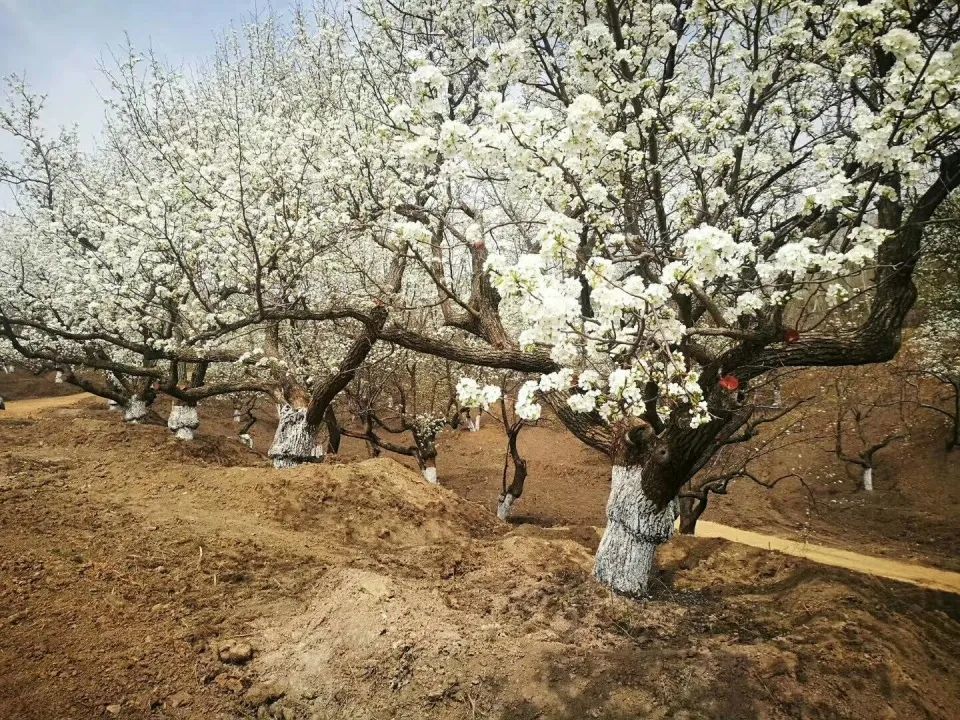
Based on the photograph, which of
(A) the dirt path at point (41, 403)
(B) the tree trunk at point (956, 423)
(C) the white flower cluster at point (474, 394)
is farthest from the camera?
(A) the dirt path at point (41, 403)

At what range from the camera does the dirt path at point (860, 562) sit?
7936 millimetres

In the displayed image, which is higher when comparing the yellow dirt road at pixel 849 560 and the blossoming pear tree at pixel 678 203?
the blossoming pear tree at pixel 678 203

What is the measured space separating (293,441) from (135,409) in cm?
672

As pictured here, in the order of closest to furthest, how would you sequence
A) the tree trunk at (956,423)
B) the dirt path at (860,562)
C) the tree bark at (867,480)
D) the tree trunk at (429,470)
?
the dirt path at (860,562) < the tree trunk at (429,470) < the tree trunk at (956,423) < the tree bark at (867,480)

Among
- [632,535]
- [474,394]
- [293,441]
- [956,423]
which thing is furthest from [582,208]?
[956,423]

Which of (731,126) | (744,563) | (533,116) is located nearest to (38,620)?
(533,116)

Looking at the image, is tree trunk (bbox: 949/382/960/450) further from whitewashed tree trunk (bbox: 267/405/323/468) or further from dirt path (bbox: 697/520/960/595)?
whitewashed tree trunk (bbox: 267/405/323/468)

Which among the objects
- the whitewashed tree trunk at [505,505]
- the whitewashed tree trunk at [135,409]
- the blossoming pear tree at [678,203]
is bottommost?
the whitewashed tree trunk at [505,505]

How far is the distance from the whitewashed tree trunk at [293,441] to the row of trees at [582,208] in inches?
1.6

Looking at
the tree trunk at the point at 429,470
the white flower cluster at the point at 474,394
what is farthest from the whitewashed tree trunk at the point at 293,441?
the white flower cluster at the point at 474,394

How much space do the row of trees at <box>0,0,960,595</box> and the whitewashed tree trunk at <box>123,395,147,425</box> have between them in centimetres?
6

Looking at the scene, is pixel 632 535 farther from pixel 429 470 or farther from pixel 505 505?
pixel 429 470

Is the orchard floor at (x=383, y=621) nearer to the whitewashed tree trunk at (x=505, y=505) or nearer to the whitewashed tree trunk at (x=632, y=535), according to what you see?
the whitewashed tree trunk at (x=632, y=535)

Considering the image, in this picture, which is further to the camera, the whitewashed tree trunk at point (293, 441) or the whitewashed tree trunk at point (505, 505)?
the whitewashed tree trunk at point (505, 505)
